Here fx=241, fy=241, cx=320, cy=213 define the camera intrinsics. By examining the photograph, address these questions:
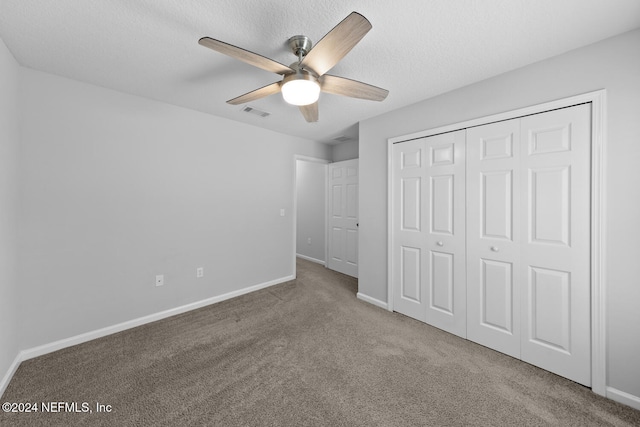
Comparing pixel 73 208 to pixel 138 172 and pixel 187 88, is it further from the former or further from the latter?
pixel 187 88

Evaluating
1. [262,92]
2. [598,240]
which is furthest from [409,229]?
[262,92]

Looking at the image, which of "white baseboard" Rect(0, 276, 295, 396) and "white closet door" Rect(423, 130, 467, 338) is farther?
"white closet door" Rect(423, 130, 467, 338)

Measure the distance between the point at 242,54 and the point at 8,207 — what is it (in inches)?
82.1

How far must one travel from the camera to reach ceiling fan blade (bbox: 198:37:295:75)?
4.00ft

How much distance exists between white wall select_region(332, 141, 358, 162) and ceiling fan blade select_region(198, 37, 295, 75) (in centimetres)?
287

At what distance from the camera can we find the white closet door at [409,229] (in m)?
2.63

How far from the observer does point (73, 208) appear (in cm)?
218

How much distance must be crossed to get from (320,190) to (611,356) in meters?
4.18

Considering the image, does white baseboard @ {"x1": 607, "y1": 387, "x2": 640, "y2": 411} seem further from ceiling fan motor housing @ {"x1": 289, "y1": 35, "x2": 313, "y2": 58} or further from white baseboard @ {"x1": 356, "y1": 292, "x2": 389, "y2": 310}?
ceiling fan motor housing @ {"x1": 289, "y1": 35, "x2": 313, "y2": 58}

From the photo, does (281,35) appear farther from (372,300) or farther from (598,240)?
(372,300)

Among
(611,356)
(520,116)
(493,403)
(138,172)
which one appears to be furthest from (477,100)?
(138,172)

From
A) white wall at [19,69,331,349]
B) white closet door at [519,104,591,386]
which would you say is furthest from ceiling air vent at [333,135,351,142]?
white closet door at [519,104,591,386]

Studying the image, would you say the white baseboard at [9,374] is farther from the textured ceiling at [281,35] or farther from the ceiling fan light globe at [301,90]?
the ceiling fan light globe at [301,90]

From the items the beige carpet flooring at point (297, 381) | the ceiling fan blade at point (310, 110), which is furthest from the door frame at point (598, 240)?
the ceiling fan blade at point (310, 110)
